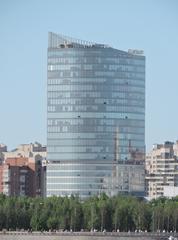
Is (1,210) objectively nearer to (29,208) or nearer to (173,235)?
(29,208)

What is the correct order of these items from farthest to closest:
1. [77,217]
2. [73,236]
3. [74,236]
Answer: [77,217] < [73,236] < [74,236]

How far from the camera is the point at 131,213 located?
647ft

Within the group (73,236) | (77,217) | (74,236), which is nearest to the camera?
(74,236)

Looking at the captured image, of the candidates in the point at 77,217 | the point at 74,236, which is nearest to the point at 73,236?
the point at 74,236

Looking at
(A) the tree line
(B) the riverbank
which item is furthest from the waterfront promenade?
(A) the tree line

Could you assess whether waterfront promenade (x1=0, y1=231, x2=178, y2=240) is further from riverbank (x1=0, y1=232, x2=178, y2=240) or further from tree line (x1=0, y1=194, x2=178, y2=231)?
tree line (x1=0, y1=194, x2=178, y2=231)

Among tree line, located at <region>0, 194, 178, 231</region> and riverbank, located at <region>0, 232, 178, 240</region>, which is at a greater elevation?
tree line, located at <region>0, 194, 178, 231</region>

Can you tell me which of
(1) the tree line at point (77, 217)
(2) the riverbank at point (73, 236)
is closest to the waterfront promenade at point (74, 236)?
(2) the riverbank at point (73, 236)

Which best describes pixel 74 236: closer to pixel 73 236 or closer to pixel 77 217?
pixel 73 236

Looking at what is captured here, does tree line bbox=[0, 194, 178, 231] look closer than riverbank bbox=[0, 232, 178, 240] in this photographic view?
No

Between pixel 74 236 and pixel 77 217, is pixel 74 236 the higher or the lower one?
the lower one

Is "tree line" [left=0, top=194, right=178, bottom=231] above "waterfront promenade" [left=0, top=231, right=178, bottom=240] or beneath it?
above

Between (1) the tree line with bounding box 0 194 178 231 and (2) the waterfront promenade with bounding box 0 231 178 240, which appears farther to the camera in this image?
(1) the tree line with bounding box 0 194 178 231

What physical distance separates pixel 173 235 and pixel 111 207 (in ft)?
34.6
